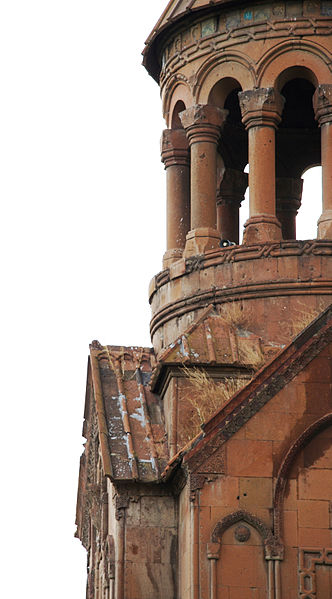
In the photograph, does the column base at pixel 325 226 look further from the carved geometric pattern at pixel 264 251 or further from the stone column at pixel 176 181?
the stone column at pixel 176 181

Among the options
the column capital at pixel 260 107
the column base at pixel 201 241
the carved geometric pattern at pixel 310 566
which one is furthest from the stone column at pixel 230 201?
the carved geometric pattern at pixel 310 566

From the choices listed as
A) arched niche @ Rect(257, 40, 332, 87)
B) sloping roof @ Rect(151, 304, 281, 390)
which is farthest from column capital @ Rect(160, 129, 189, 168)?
sloping roof @ Rect(151, 304, 281, 390)

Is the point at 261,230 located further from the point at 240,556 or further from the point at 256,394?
the point at 240,556

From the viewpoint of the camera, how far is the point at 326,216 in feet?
100.0

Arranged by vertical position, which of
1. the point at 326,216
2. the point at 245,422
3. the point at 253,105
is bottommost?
the point at 245,422

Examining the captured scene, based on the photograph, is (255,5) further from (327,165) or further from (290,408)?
(290,408)

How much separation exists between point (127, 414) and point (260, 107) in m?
5.37

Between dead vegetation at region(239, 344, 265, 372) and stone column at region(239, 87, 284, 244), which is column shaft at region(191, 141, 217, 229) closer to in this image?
stone column at region(239, 87, 284, 244)

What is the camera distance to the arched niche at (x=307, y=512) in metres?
25.6

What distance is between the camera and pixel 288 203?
3450cm

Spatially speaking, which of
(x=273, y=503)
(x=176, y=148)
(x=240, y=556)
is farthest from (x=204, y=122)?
(x=240, y=556)

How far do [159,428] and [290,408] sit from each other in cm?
357

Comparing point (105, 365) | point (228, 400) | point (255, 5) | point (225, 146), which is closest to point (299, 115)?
point (225, 146)

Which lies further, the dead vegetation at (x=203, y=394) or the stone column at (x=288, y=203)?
the stone column at (x=288, y=203)
